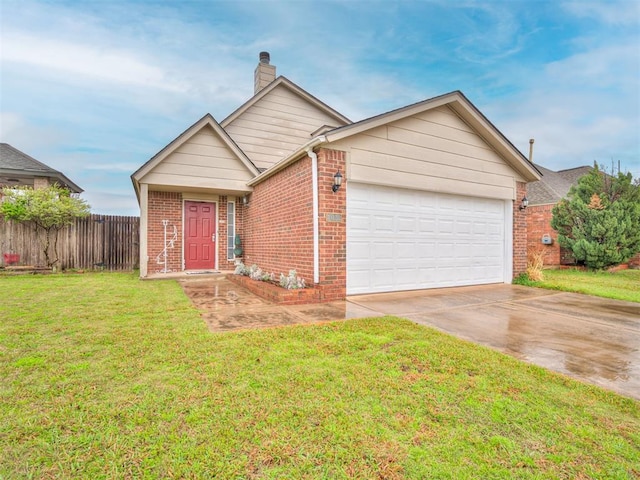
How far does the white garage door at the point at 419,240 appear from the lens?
653 centimetres

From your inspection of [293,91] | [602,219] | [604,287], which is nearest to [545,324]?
[604,287]

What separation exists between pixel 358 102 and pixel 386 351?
16.5m

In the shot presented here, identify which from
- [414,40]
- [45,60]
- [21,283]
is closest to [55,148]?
[45,60]

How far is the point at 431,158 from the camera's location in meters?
7.24

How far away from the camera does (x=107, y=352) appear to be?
3.14 meters

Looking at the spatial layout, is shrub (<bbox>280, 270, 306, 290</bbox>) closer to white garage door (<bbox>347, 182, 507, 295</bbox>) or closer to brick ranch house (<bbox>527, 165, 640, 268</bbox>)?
white garage door (<bbox>347, 182, 507, 295</bbox>)

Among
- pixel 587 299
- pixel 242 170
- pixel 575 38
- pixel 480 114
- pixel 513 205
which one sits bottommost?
pixel 587 299

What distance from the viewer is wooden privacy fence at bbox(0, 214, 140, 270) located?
10281 mm

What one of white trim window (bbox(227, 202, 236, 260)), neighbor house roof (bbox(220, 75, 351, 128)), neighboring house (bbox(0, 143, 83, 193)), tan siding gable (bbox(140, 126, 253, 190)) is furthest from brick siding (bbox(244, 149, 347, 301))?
neighboring house (bbox(0, 143, 83, 193))

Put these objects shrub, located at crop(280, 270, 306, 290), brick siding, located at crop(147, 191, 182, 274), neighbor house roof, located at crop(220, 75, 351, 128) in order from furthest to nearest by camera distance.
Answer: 1. neighbor house roof, located at crop(220, 75, 351, 128)
2. brick siding, located at crop(147, 191, 182, 274)
3. shrub, located at crop(280, 270, 306, 290)

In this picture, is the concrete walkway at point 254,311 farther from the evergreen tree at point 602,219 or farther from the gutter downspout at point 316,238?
the evergreen tree at point 602,219

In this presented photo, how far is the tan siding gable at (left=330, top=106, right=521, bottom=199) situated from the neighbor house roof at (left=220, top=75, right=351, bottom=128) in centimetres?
681

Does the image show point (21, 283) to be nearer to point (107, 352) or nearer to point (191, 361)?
point (107, 352)

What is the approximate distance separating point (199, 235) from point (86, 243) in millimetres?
4143
